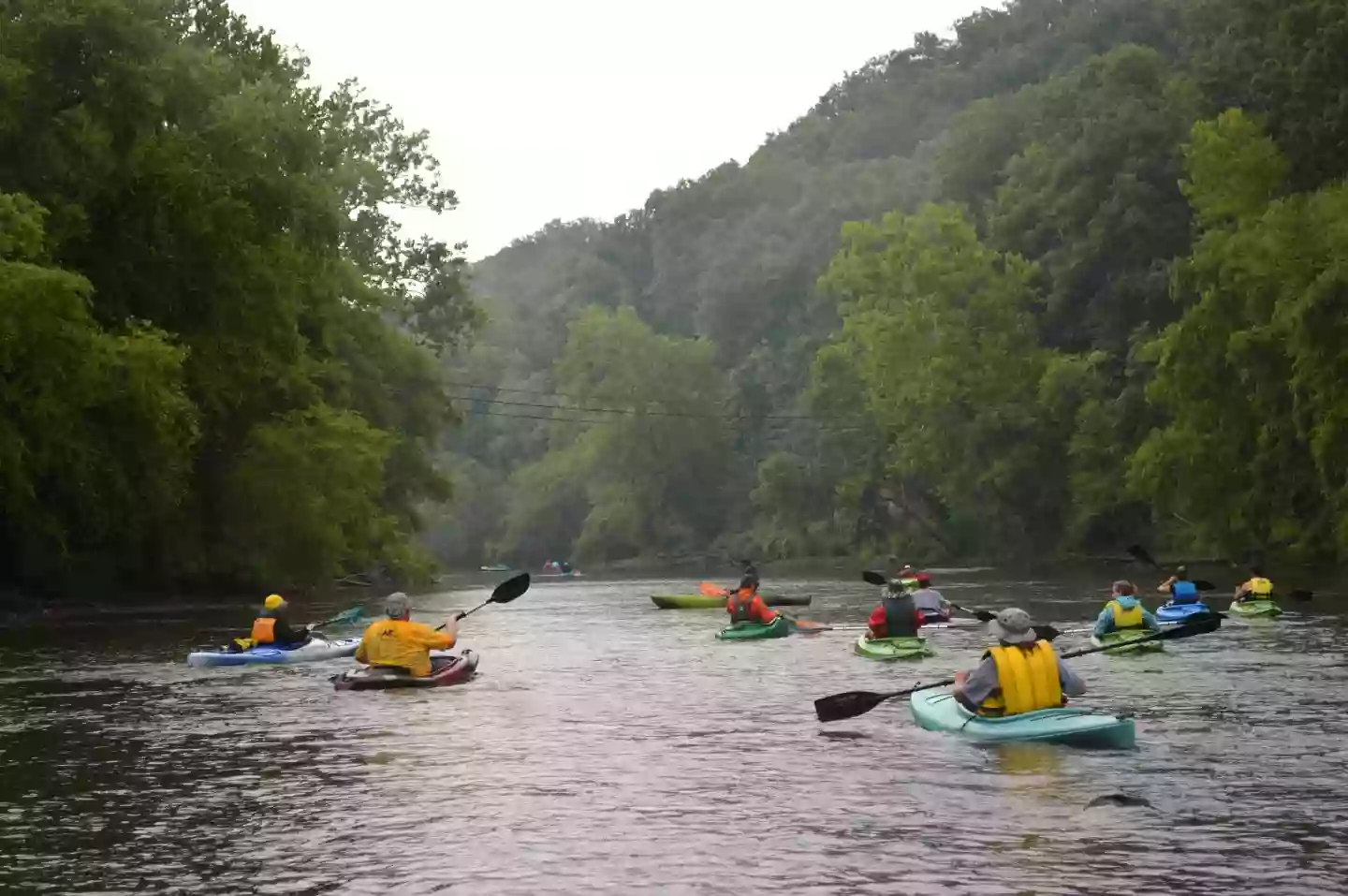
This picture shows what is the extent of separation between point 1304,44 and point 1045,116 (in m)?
32.9

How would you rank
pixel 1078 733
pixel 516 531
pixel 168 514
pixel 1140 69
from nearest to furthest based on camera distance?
pixel 1078 733 → pixel 168 514 → pixel 1140 69 → pixel 516 531

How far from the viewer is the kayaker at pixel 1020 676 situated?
18938mm

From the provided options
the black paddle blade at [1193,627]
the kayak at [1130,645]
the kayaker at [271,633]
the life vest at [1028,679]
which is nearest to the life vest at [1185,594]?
the kayak at [1130,645]

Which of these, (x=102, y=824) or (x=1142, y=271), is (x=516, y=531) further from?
(x=102, y=824)

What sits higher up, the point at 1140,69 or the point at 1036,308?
the point at 1140,69

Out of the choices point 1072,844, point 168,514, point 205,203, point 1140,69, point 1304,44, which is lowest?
point 1072,844

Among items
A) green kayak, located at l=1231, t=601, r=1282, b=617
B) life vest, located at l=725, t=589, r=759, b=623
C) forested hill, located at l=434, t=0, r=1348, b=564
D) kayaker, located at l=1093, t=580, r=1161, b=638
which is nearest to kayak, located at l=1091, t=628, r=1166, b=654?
kayaker, located at l=1093, t=580, r=1161, b=638

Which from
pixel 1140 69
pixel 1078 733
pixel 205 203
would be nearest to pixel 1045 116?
pixel 1140 69

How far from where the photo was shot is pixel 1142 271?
76.4 metres

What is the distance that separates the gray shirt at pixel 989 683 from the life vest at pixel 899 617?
11998 mm

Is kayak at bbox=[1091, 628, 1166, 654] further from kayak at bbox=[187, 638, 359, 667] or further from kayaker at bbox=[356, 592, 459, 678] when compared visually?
kayak at bbox=[187, 638, 359, 667]

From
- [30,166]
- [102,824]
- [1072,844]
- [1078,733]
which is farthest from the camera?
[30,166]

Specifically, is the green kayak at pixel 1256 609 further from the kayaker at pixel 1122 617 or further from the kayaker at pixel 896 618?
the kayaker at pixel 896 618

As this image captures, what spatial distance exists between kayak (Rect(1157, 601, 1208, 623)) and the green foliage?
22.4m
